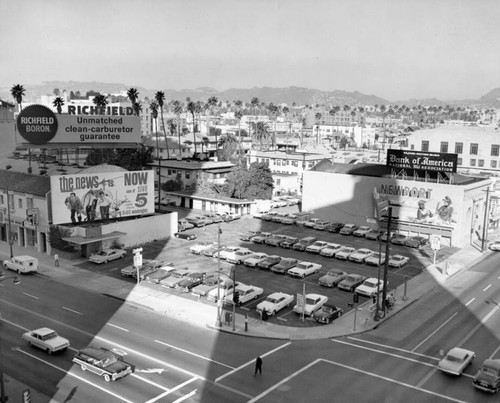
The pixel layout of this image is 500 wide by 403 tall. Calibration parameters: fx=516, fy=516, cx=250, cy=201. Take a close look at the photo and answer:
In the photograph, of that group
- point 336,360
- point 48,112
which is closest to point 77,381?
point 336,360

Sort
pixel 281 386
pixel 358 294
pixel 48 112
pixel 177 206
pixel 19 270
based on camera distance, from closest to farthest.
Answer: pixel 281 386 < pixel 358 294 < pixel 19 270 < pixel 48 112 < pixel 177 206

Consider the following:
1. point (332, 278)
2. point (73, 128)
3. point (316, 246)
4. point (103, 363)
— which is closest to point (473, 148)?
point (316, 246)

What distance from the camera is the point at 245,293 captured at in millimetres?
47094

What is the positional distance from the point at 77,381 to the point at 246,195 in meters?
68.2

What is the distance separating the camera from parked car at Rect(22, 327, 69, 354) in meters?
35.2

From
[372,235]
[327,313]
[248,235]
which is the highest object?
[327,313]

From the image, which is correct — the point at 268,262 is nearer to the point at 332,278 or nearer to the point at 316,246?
the point at 332,278

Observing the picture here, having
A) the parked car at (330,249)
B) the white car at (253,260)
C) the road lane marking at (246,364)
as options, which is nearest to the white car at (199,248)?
the white car at (253,260)

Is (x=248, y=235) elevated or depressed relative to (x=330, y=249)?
depressed

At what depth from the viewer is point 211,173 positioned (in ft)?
347

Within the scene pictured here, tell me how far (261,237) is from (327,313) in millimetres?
28180

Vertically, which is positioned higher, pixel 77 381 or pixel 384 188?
pixel 384 188

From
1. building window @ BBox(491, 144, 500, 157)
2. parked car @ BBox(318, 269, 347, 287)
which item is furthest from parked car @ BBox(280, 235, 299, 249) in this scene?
building window @ BBox(491, 144, 500, 157)

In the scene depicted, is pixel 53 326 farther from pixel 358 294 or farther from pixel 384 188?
pixel 384 188
